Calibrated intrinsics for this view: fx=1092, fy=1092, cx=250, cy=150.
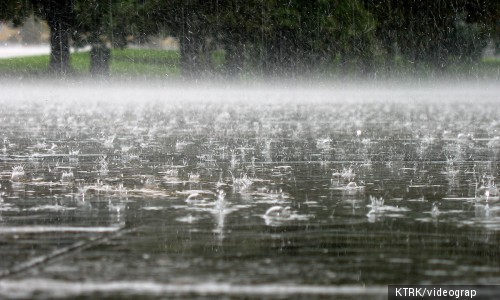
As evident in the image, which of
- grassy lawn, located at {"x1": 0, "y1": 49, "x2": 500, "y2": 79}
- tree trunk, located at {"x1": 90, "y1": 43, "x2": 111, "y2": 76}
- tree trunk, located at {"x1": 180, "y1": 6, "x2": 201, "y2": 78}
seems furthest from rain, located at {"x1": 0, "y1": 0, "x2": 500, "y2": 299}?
grassy lawn, located at {"x1": 0, "y1": 49, "x2": 500, "y2": 79}

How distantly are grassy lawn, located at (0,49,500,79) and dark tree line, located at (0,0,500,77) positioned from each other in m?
0.80

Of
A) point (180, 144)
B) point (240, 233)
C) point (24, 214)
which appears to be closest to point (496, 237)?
point (240, 233)

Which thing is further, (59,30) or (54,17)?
(54,17)

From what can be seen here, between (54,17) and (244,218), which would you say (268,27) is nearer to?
(54,17)

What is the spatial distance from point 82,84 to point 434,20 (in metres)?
16.6

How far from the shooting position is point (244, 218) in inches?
258

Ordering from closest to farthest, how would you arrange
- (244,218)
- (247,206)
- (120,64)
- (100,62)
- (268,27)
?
1. (244,218)
2. (247,206)
3. (268,27)
4. (100,62)
5. (120,64)

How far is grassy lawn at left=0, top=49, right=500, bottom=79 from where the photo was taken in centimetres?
5328

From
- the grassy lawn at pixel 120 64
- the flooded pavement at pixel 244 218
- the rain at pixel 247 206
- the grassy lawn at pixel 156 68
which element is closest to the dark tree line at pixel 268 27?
the grassy lawn at pixel 156 68

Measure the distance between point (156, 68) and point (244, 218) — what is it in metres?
51.7

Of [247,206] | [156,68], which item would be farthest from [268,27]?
[247,206]

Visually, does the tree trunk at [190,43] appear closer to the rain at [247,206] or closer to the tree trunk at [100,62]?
the tree trunk at [100,62]

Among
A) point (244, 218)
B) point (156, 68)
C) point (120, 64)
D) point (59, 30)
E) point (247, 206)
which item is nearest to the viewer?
point (244, 218)

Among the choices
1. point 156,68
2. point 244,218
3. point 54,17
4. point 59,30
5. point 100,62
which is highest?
point 54,17
